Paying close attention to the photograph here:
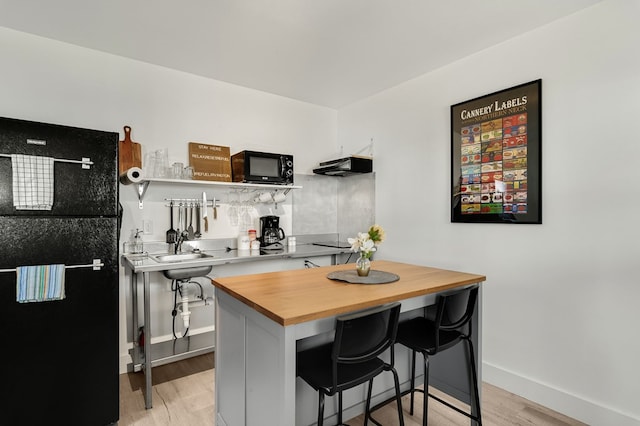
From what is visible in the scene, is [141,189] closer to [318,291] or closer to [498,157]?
[318,291]

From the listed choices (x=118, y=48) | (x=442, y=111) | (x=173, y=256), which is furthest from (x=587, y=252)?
(x=118, y=48)

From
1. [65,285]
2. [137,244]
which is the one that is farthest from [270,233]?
[65,285]

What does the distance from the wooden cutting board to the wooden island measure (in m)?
1.64

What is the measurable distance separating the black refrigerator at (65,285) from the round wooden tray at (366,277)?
129 cm

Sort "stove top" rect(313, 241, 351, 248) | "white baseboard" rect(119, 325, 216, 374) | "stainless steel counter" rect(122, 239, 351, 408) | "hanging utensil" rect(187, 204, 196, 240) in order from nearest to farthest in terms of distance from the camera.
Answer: "stainless steel counter" rect(122, 239, 351, 408), "white baseboard" rect(119, 325, 216, 374), "hanging utensil" rect(187, 204, 196, 240), "stove top" rect(313, 241, 351, 248)

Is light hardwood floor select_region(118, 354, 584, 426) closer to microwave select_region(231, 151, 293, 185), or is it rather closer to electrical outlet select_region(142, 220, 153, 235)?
electrical outlet select_region(142, 220, 153, 235)

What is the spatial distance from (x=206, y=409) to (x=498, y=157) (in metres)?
2.73

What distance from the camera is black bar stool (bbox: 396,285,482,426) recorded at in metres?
1.68

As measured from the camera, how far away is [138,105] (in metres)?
2.88

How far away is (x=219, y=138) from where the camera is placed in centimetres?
331

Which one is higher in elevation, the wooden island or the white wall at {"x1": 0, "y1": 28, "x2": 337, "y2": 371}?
the white wall at {"x1": 0, "y1": 28, "x2": 337, "y2": 371}

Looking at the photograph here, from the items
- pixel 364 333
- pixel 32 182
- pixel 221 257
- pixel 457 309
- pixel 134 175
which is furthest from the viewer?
pixel 221 257

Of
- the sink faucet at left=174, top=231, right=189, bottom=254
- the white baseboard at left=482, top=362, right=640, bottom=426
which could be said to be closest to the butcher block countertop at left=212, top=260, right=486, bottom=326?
the white baseboard at left=482, top=362, right=640, bottom=426

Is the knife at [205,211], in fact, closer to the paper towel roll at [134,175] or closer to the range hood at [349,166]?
the paper towel roll at [134,175]
